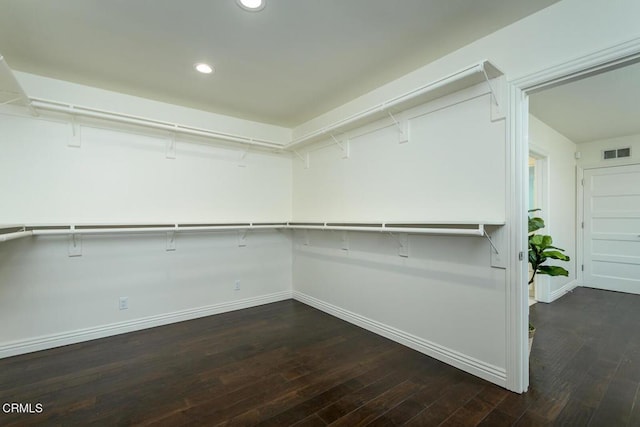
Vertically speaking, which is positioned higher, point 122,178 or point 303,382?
point 122,178

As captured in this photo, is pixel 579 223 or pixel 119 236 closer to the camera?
pixel 119 236

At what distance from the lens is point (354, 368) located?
2.44 metres

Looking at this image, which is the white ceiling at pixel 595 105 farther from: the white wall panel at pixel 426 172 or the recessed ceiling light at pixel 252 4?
the recessed ceiling light at pixel 252 4

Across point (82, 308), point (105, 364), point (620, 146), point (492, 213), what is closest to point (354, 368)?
point (492, 213)

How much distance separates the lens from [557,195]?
462cm

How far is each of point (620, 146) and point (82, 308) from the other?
7.74m

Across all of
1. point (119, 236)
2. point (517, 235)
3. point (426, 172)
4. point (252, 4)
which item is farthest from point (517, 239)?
point (119, 236)

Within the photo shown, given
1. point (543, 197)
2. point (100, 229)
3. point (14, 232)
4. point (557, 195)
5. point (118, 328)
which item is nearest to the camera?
point (14, 232)

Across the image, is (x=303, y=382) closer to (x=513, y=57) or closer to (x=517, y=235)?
(x=517, y=235)

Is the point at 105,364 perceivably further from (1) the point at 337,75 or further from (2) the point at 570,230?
(2) the point at 570,230

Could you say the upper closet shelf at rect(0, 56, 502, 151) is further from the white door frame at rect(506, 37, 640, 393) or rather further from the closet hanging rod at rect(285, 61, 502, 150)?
the white door frame at rect(506, 37, 640, 393)

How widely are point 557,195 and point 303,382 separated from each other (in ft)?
15.6

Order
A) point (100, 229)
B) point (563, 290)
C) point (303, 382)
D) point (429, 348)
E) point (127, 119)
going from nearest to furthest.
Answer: point (303, 382)
point (429, 348)
point (100, 229)
point (127, 119)
point (563, 290)
